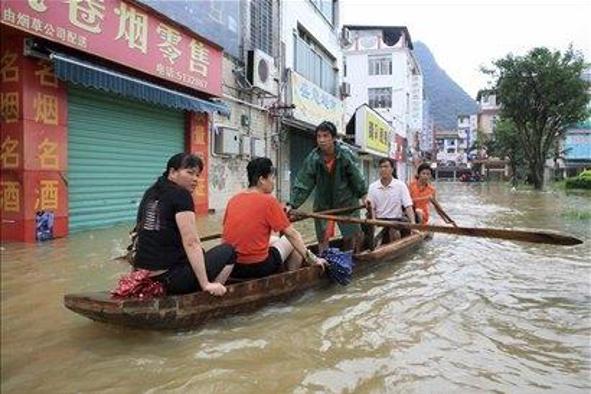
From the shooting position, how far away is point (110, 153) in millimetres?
9094

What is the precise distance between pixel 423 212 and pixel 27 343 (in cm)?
684

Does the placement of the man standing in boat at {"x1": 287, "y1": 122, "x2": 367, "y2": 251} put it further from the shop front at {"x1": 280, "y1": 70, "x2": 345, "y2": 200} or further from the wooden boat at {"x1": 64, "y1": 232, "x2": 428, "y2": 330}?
the shop front at {"x1": 280, "y1": 70, "x2": 345, "y2": 200}

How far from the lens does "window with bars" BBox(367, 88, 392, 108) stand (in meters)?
43.0

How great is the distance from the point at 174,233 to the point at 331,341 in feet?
4.71

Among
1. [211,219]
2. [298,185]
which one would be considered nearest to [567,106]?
[211,219]

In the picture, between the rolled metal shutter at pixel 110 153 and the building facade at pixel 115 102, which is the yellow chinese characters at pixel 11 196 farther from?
the rolled metal shutter at pixel 110 153

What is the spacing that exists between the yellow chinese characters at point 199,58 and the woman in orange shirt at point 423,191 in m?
4.70

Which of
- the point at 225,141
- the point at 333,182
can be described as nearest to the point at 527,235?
the point at 333,182

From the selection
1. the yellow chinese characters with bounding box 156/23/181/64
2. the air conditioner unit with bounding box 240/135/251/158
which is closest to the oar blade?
the yellow chinese characters with bounding box 156/23/181/64

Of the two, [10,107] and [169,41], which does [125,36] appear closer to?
[169,41]

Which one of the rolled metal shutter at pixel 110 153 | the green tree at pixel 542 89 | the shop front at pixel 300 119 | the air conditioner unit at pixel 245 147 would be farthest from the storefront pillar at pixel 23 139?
the green tree at pixel 542 89

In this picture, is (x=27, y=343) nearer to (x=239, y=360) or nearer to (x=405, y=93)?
(x=239, y=360)

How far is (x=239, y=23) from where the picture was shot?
509 inches

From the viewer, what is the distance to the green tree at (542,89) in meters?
30.2
